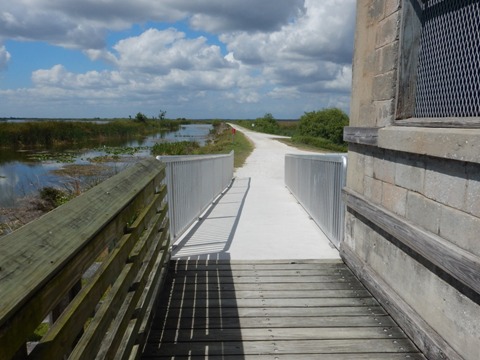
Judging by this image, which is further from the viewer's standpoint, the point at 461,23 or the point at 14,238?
the point at 461,23

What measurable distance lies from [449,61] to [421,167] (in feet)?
2.74

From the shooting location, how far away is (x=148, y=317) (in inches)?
129

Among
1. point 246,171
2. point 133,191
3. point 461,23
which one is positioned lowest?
point 246,171

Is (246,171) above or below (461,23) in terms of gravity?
below

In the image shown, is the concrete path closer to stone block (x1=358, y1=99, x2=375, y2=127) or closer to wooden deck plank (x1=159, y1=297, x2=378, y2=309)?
wooden deck plank (x1=159, y1=297, x2=378, y2=309)

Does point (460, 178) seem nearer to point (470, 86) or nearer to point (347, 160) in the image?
point (470, 86)

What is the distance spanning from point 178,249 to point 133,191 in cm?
301

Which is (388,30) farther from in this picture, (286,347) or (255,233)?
(255,233)

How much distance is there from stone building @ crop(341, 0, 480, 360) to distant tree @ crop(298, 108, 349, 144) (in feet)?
131

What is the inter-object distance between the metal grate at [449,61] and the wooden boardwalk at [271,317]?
6.18ft

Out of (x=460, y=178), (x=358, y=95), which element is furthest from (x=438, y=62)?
(x=358, y=95)

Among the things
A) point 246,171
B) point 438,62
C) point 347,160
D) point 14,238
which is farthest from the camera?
point 246,171

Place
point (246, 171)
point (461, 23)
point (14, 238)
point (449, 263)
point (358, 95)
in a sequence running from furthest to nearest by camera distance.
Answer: point (246, 171) → point (358, 95) → point (461, 23) → point (449, 263) → point (14, 238)

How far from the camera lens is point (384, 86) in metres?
3.92
